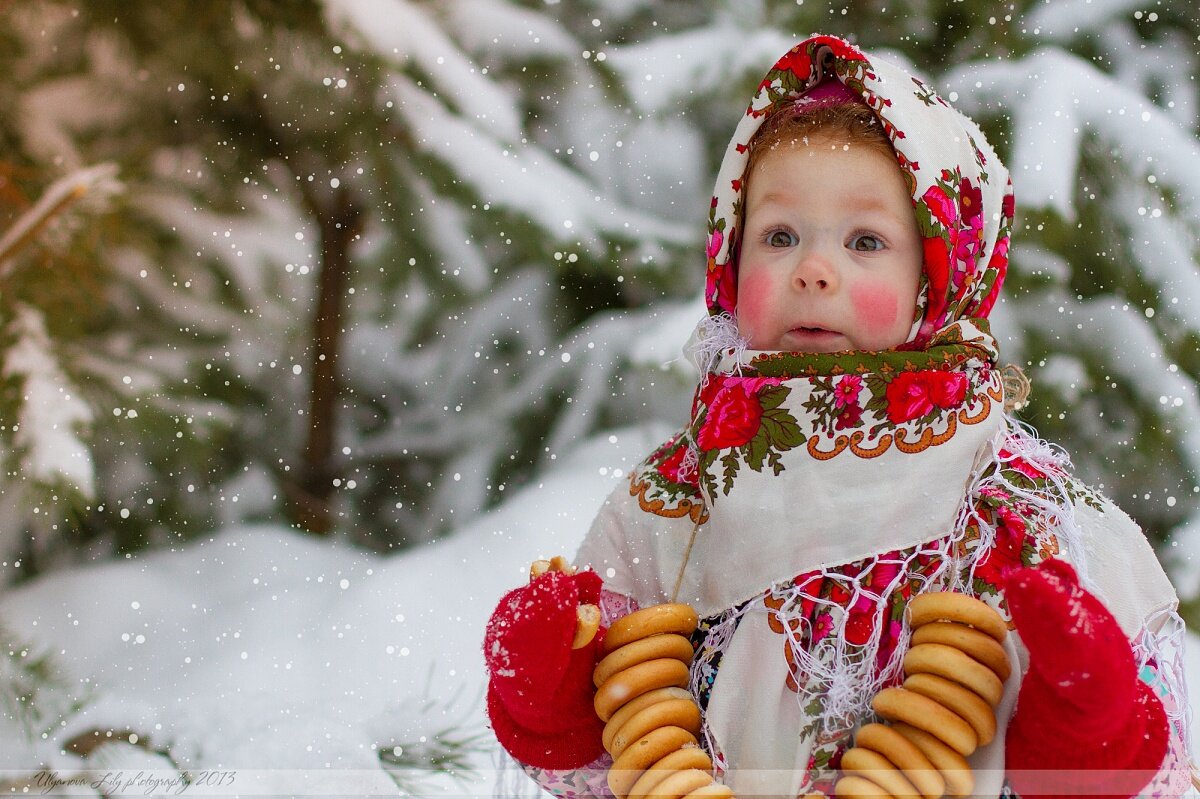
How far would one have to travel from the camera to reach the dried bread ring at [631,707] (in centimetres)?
74

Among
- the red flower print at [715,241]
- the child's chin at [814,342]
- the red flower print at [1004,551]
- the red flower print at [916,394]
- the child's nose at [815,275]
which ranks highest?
the red flower print at [715,241]

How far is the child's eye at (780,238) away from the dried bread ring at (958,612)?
11.6 inches

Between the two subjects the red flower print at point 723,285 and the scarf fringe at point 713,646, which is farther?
the red flower print at point 723,285

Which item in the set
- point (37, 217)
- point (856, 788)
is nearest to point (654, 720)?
point (856, 788)

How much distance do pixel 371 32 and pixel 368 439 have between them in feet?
1.92

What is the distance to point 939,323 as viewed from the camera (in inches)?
33.0

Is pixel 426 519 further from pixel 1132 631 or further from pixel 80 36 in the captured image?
pixel 1132 631

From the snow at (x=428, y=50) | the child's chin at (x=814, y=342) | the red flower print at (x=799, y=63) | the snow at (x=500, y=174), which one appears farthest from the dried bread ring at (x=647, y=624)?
the snow at (x=428, y=50)

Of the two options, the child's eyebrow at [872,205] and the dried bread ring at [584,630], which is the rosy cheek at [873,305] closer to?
the child's eyebrow at [872,205]

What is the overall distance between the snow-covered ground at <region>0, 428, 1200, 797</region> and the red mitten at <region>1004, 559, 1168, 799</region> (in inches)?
29.0

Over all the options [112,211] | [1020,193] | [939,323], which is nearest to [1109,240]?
[1020,193]

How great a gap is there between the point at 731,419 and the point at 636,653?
19 centimetres

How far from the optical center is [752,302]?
2.74ft

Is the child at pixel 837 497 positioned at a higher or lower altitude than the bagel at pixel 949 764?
higher
